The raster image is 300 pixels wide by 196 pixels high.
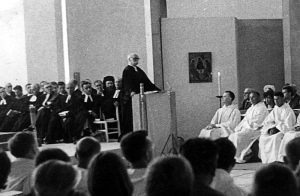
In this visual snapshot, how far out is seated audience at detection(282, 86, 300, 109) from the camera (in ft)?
39.7

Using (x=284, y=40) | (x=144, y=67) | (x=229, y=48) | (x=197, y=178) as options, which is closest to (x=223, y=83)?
(x=229, y=48)

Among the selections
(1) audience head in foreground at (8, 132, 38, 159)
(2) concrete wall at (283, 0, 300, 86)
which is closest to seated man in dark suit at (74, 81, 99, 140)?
(2) concrete wall at (283, 0, 300, 86)

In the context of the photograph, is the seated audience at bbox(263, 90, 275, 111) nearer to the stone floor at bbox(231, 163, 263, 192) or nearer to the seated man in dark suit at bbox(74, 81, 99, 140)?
the stone floor at bbox(231, 163, 263, 192)

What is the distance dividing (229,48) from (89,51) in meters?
5.24

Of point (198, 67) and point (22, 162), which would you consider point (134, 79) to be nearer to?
point (198, 67)

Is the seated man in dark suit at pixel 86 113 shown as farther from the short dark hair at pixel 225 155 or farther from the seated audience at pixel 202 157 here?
the seated audience at pixel 202 157

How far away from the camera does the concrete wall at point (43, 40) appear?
17.7 meters

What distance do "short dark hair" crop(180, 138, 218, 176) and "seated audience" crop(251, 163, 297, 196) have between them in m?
0.76

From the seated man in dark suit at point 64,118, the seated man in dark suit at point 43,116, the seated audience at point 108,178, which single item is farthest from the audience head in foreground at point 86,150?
the seated man in dark suit at point 43,116

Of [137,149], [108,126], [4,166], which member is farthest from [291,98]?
[4,166]

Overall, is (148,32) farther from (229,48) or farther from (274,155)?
(274,155)

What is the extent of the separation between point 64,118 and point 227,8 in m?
6.28

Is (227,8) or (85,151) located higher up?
(227,8)

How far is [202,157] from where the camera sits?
137 inches
